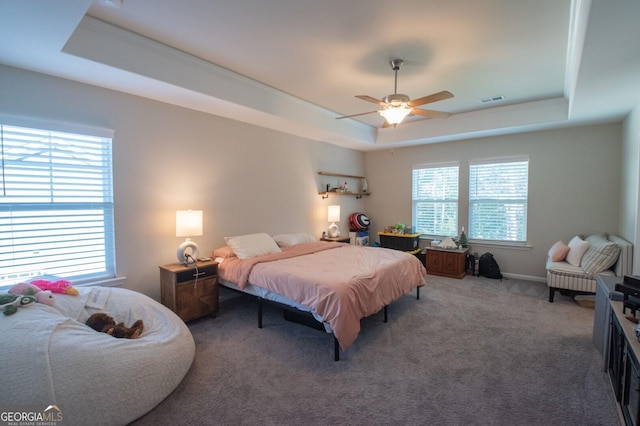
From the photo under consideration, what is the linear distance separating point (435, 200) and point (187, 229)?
475 centimetres

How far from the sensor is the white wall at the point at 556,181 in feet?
14.6

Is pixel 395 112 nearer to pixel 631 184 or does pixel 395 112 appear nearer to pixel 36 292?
pixel 631 184

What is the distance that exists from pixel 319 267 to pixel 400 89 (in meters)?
2.63

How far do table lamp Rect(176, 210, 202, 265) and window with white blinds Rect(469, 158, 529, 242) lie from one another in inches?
192

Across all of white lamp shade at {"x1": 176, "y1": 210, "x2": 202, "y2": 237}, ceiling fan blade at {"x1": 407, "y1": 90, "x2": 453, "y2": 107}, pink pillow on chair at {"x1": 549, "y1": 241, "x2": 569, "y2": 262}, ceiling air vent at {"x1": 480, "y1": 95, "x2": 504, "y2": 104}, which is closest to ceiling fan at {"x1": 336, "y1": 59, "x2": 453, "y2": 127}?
ceiling fan blade at {"x1": 407, "y1": 90, "x2": 453, "y2": 107}

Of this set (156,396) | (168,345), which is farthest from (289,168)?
(156,396)

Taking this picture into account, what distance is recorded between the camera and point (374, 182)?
6.88 metres

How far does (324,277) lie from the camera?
2.85 metres

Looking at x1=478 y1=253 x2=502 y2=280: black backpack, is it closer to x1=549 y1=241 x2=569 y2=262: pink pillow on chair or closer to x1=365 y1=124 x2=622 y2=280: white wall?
x1=365 y1=124 x2=622 y2=280: white wall

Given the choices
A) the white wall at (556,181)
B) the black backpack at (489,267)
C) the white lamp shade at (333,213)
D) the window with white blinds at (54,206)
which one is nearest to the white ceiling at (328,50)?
the white wall at (556,181)

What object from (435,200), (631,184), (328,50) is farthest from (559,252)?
(328,50)

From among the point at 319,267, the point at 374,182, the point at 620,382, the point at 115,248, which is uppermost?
the point at 374,182

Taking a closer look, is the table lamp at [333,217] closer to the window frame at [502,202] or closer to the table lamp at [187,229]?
the window frame at [502,202]

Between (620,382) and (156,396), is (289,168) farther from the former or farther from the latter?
(620,382)
